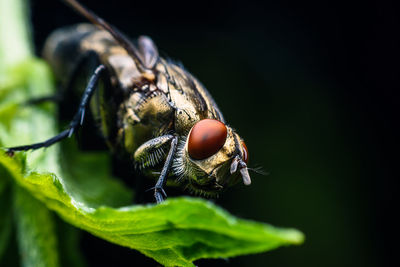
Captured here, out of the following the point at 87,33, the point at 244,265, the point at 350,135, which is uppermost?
the point at 87,33

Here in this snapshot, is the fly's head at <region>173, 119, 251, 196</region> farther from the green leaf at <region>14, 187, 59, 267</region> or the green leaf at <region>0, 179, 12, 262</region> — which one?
the green leaf at <region>0, 179, 12, 262</region>

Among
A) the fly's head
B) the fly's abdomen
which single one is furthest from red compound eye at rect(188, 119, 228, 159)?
the fly's abdomen

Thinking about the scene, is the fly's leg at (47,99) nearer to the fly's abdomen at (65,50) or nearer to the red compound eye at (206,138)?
the fly's abdomen at (65,50)

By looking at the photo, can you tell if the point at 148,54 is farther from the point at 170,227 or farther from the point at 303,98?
the point at 303,98

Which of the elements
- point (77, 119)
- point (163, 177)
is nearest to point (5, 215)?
point (77, 119)

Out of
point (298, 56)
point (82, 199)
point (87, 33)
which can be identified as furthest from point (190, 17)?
point (82, 199)

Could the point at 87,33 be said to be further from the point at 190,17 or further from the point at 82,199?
the point at 190,17
